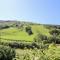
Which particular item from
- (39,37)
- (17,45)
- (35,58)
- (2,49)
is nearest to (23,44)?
(17,45)

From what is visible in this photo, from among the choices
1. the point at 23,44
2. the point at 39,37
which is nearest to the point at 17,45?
the point at 23,44

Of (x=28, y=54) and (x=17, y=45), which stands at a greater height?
(x=28, y=54)

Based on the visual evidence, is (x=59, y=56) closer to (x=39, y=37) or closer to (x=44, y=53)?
(x=44, y=53)

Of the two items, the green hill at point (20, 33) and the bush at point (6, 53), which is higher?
the bush at point (6, 53)

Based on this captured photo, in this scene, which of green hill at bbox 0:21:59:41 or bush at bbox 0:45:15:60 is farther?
green hill at bbox 0:21:59:41

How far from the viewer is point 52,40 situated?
5350 centimetres

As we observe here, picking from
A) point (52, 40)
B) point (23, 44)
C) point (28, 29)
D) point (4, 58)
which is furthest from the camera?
point (28, 29)

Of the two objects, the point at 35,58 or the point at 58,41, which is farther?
the point at 58,41

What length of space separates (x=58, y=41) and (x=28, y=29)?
526 inches

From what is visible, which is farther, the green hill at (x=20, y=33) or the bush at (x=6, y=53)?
the green hill at (x=20, y=33)

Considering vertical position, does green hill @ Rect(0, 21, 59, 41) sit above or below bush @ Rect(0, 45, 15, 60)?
below

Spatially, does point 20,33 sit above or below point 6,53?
below

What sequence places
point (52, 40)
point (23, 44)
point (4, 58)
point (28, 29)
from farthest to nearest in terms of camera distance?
point (28, 29) → point (52, 40) → point (23, 44) → point (4, 58)

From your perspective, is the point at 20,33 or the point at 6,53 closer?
the point at 6,53
